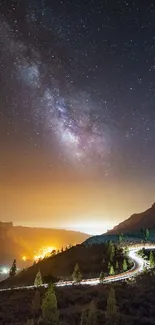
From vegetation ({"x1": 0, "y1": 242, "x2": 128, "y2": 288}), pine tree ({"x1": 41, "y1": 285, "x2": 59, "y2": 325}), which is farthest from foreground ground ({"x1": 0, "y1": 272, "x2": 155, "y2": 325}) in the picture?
vegetation ({"x1": 0, "y1": 242, "x2": 128, "y2": 288})

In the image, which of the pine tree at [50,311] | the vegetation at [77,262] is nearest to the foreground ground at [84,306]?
the pine tree at [50,311]

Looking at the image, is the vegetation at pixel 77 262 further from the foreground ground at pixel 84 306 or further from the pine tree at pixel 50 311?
the pine tree at pixel 50 311

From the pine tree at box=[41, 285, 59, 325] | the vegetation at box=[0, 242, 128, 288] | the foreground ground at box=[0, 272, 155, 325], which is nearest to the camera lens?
the pine tree at box=[41, 285, 59, 325]

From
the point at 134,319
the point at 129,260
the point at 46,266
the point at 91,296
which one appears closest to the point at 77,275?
the point at 91,296

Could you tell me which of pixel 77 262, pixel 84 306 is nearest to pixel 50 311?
pixel 84 306

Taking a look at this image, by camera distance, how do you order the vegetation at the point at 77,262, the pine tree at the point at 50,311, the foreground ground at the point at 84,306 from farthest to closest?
the vegetation at the point at 77,262, the foreground ground at the point at 84,306, the pine tree at the point at 50,311

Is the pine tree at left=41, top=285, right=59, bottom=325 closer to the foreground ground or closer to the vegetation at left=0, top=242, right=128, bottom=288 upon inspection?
the foreground ground

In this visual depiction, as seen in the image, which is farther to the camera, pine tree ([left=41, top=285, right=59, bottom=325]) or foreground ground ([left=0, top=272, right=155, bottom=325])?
foreground ground ([left=0, top=272, right=155, bottom=325])

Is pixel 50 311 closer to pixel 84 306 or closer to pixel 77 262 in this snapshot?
pixel 84 306

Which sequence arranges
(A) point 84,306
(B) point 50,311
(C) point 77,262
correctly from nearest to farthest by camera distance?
(B) point 50,311, (A) point 84,306, (C) point 77,262

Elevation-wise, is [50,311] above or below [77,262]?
below

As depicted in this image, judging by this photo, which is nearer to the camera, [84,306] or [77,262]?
[84,306]

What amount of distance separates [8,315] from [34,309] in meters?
3.54

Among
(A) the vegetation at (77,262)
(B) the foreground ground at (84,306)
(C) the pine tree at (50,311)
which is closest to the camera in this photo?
(C) the pine tree at (50,311)
